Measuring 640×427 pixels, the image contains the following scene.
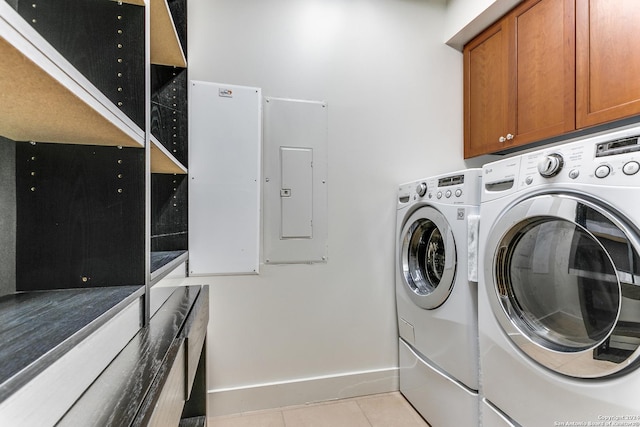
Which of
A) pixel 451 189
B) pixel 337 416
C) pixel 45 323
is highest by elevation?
pixel 451 189

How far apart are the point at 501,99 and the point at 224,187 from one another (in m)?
1.73

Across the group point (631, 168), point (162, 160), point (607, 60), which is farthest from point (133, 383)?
point (607, 60)

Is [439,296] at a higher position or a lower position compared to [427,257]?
lower

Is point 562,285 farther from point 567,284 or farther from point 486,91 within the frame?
point 486,91

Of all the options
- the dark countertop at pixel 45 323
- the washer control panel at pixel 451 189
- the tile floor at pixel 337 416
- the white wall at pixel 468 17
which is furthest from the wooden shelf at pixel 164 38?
the tile floor at pixel 337 416

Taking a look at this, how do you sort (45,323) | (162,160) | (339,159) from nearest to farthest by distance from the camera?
(45,323)
(162,160)
(339,159)

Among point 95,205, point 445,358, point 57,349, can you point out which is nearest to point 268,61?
point 95,205

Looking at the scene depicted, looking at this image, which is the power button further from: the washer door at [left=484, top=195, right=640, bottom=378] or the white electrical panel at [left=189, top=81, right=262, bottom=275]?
the white electrical panel at [left=189, top=81, right=262, bottom=275]

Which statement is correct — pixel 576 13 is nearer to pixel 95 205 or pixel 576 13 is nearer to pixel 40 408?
pixel 95 205

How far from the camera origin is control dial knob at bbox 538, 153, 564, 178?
3.09 ft

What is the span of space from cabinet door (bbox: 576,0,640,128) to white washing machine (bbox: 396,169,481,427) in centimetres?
60

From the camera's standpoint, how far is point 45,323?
50cm

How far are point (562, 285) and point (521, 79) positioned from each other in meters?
1.23

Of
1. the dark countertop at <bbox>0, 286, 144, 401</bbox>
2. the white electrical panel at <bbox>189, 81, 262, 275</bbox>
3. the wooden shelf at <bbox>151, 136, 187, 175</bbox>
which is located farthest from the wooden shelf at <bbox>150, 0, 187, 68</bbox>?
the dark countertop at <bbox>0, 286, 144, 401</bbox>
